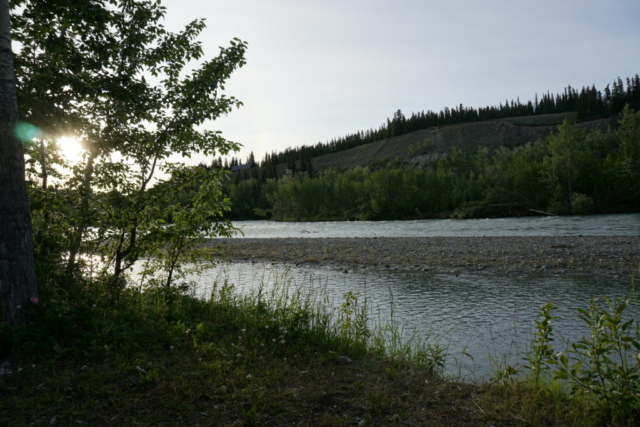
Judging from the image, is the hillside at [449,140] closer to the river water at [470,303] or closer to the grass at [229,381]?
the river water at [470,303]

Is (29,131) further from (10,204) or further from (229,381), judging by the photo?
(229,381)

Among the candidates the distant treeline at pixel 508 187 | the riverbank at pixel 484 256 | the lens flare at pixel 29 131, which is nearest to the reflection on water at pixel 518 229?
the riverbank at pixel 484 256

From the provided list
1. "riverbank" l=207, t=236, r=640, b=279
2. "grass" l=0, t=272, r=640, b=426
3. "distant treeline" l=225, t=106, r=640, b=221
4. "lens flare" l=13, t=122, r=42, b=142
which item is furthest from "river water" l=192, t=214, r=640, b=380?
"distant treeline" l=225, t=106, r=640, b=221

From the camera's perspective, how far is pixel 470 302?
11836mm

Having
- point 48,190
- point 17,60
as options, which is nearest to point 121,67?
point 17,60

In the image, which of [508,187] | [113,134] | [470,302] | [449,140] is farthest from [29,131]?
[449,140]

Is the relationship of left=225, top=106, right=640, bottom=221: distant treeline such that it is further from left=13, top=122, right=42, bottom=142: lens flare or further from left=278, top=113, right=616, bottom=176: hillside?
left=13, top=122, right=42, bottom=142: lens flare

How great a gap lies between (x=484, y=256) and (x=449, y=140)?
154 meters

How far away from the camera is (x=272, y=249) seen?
1100 inches

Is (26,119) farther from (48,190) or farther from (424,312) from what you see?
(424,312)

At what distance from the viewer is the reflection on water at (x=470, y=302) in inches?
320

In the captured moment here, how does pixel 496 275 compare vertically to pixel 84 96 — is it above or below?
below

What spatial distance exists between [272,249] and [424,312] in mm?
18184

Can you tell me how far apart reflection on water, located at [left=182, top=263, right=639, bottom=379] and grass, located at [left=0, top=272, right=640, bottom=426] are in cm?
200
